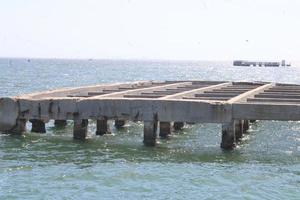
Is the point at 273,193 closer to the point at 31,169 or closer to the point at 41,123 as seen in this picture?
the point at 31,169

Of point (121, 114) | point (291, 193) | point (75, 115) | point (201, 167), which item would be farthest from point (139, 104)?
point (291, 193)

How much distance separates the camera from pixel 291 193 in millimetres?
16609

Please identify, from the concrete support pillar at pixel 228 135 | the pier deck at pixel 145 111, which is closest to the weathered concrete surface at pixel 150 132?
the pier deck at pixel 145 111

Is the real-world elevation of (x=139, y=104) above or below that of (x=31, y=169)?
above

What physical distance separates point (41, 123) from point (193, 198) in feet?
40.1

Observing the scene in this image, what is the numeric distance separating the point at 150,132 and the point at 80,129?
308 centimetres

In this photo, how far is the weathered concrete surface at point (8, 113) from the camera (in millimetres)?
23906

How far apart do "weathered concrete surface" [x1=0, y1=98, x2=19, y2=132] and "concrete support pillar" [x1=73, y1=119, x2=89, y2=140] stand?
2413 millimetres

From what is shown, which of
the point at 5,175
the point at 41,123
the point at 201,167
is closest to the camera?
the point at 5,175

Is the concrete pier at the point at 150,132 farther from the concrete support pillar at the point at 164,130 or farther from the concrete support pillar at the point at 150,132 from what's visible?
the concrete support pillar at the point at 164,130

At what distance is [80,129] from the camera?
24.1 meters

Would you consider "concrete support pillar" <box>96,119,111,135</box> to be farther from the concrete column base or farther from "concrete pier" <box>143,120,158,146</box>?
"concrete pier" <box>143,120,158,146</box>

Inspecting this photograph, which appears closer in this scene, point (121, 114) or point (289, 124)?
point (121, 114)

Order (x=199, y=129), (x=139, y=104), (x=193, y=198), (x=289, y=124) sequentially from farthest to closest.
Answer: (x=289, y=124) < (x=199, y=129) < (x=139, y=104) < (x=193, y=198)
